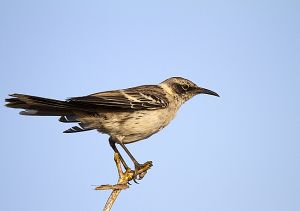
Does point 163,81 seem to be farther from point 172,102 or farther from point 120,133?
point 120,133

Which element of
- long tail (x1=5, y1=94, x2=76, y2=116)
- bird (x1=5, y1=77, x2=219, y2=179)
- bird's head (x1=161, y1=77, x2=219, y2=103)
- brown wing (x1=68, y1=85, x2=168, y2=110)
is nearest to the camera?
long tail (x1=5, y1=94, x2=76, y2=116)

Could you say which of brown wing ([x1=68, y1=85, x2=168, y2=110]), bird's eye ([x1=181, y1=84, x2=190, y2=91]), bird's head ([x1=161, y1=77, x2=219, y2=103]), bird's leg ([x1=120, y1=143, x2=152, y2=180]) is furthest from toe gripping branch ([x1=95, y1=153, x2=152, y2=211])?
bird's eye ([x1=181, y1=84, x2=190, y2=91])

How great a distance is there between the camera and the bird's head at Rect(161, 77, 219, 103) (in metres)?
9.47

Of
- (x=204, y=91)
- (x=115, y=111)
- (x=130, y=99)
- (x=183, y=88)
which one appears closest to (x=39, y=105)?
(x=115, y=111)

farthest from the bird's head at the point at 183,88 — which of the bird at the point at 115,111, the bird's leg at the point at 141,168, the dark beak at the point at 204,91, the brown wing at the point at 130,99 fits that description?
the bird's leg at the point at 141,168

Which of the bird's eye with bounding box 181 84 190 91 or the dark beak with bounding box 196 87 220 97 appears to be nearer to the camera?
the bird's eye with bounding box 181 84 190 91

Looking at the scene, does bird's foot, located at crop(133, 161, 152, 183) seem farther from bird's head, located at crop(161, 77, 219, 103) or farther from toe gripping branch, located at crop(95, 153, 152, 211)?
bird's head, located at crop(161, 77, 219, 103)

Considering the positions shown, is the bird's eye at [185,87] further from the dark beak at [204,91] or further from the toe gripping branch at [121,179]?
the toe gripping branch at [121,179]

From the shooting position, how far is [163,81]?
33.5 ft

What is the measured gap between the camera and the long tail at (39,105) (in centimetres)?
665

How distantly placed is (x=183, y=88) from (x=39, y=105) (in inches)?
143

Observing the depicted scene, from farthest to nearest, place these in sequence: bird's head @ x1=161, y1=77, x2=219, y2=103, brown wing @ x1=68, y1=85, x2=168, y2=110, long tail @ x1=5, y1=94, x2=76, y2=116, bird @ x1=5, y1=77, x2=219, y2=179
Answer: bird's head @ x1=161, y1=77, x2=219, y2=103, brown wing @ x1=68, y1=85, x2=168, y2=110, bird @ x1=5, y1=77, x2=219, y2=179, long tail @ x1=5, y1=94, x2=76, y2=116

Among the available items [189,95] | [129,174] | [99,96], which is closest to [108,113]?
[99,96]

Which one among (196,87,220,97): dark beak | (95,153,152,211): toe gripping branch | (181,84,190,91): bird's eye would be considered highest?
(181,84,190,91): bird's eye
